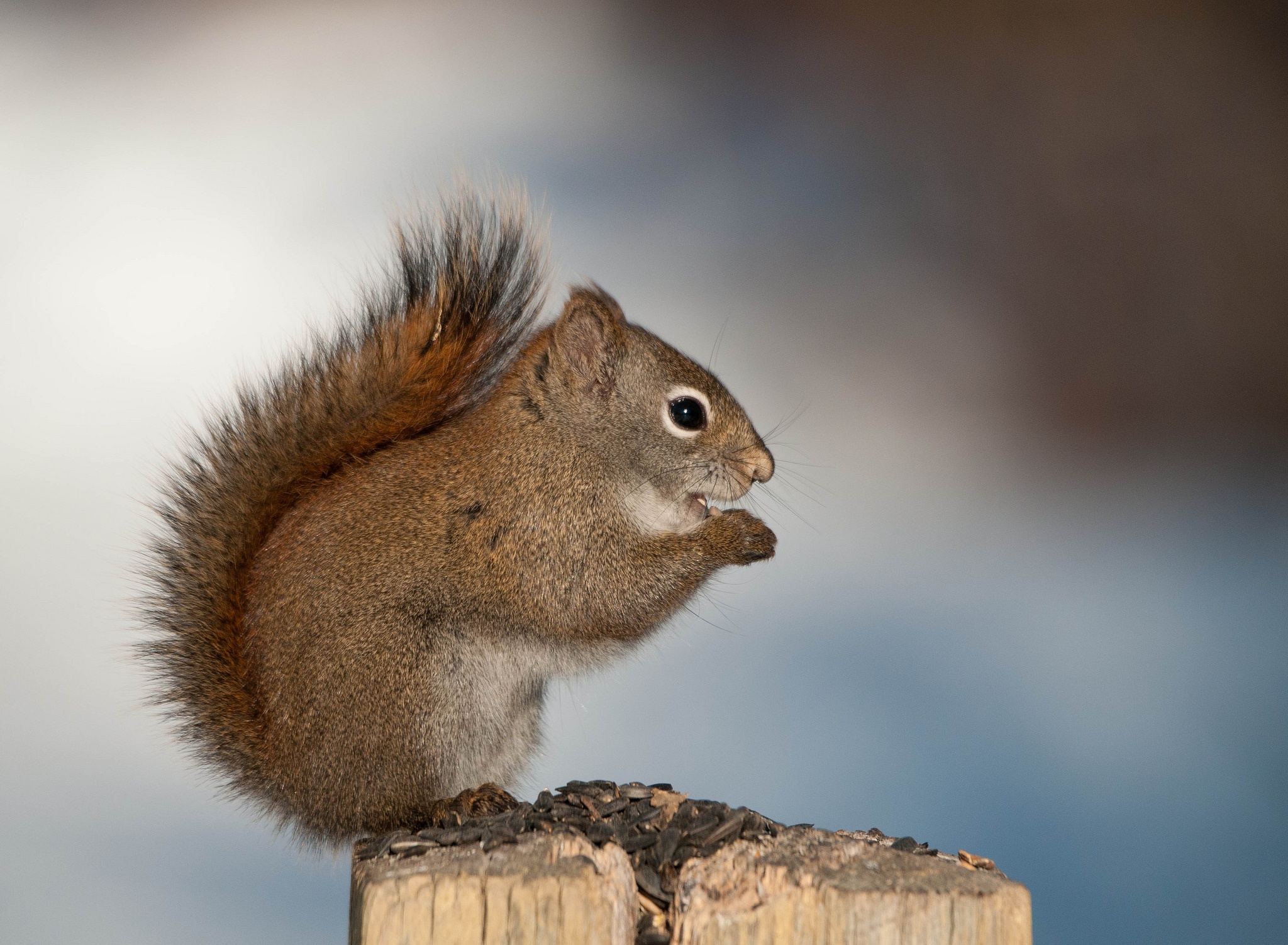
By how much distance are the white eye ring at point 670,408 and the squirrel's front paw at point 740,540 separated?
170 millimetres

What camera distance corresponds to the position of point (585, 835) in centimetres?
139

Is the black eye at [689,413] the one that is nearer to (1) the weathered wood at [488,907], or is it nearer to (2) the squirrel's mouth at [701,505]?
(2) the squirrel's mouth at [701,505]

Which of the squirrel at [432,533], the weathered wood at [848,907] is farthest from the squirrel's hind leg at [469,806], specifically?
the weathered wood at [848,907]

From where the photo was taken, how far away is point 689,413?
6.20 feet

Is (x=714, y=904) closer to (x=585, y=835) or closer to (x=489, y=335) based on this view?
(x=585, y=835)

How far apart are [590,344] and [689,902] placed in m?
0.98

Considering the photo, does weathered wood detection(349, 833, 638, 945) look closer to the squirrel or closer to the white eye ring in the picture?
the squirrel

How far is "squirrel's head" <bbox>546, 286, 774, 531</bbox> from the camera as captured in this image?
1890mm

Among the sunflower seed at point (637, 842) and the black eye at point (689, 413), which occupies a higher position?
the black eye at point (689, 413)

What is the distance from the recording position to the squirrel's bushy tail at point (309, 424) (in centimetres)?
184

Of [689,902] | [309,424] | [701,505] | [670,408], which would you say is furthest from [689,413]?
[689,902]

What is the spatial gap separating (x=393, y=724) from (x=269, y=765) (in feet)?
0.84


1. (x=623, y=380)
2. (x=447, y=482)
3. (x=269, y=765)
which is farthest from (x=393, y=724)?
(x=623, y=380)

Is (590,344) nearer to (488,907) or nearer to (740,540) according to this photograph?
(740,540)
